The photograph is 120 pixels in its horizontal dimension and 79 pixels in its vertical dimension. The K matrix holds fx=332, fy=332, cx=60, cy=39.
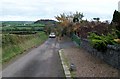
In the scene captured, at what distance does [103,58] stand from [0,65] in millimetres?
5764

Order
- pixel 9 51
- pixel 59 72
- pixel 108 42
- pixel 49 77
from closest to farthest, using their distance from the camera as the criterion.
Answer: pixel 49 77, pixel 59 72, pixel 108 42, pixel 9 51

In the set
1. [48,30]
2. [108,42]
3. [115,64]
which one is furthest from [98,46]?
[48,30]

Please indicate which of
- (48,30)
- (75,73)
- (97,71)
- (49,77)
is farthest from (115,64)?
(48,30)

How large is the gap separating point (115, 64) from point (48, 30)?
78.9 meters

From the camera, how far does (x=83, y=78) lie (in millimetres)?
12852

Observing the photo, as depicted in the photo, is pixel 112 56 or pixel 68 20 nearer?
pixel 112 56

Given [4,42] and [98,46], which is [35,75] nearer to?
[98,46]

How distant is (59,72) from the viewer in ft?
51.1

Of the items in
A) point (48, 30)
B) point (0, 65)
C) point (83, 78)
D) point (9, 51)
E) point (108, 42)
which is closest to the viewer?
point (83, 78)

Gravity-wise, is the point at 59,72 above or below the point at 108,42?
below

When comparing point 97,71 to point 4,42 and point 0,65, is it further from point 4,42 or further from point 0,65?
point 4,42

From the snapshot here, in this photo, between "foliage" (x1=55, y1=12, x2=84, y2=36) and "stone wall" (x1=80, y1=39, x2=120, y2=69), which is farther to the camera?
"foliage" (x1=55, y1=12, x2=84, y2=36)

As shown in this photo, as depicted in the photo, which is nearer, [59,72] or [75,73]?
[75,73]

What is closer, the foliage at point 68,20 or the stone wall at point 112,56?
the stone wall at point 112,56
